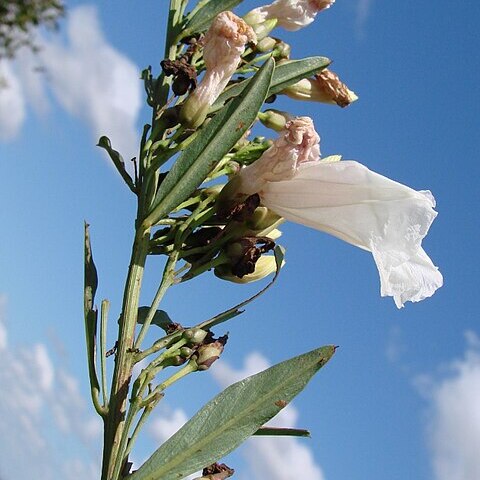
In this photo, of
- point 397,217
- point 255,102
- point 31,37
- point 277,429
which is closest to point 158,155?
point 255,102

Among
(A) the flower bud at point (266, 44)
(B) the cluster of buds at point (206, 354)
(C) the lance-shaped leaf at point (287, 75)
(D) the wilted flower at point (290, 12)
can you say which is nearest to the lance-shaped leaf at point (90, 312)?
(B) the cluster of buds at point (206, 354)

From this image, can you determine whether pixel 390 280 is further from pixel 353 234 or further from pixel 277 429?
pixel 277 429

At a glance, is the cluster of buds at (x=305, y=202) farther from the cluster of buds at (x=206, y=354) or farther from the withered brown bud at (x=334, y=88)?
the withered brown bud at (x=334, y=88)

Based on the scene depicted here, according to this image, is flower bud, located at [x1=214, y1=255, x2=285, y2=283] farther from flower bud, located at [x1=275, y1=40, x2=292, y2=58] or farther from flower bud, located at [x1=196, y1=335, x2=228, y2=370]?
flower bud, located at [x1=275, y1=40, x2=292, y2=58]

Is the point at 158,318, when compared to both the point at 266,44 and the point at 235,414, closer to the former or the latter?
the point at 235,414

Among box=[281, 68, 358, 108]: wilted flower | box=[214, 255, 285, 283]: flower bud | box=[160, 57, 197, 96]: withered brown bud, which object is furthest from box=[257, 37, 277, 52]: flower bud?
box=[214, 255, 285, 283]: flower bud
